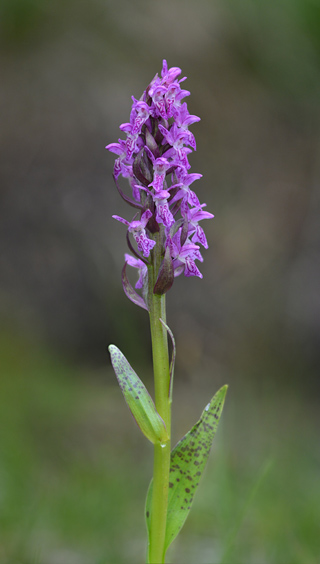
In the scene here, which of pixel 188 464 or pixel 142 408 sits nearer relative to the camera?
pixel 142 408

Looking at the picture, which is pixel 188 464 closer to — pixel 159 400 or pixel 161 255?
pixel 159 400

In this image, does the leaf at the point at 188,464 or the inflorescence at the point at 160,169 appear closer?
the inflorescence at the point at 160,169

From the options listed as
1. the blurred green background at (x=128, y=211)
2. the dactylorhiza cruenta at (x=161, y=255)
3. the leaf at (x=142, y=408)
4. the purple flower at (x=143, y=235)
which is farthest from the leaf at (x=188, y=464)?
the blurred green background at (x=128, y=211)

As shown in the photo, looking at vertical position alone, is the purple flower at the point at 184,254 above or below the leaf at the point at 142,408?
above

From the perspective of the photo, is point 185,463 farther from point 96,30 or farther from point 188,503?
point 96,30

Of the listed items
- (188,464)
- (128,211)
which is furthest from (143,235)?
(128,211)

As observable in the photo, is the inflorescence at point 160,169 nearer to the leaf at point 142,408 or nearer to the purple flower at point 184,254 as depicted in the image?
the purple flower at point 184,254
